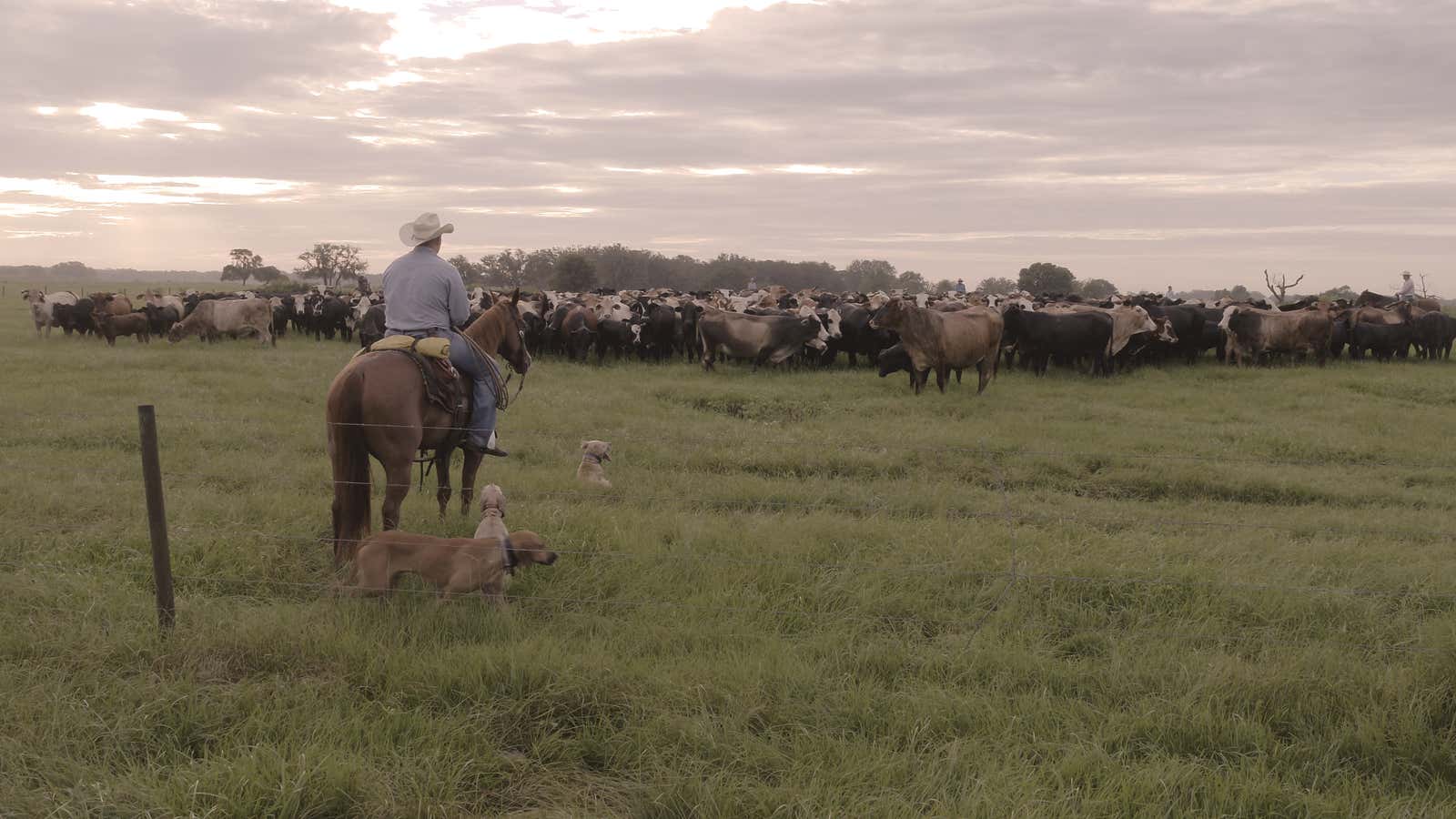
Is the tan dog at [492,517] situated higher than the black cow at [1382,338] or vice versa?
the black cow at [1382,338]

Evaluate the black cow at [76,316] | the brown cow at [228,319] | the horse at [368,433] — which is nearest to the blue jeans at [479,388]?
the horse at [368,433]

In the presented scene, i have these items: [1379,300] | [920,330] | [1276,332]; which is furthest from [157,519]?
[1379,300]

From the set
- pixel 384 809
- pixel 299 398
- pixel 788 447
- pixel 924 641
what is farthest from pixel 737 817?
pixel 299 398

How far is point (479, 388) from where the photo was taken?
7.32m

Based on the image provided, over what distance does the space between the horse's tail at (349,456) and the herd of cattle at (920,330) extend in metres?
11.7

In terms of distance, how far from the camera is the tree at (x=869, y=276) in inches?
3982

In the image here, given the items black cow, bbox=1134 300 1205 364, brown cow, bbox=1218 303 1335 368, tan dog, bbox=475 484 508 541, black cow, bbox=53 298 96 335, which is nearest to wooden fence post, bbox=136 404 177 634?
tan dog, bbox=475 484 508 541

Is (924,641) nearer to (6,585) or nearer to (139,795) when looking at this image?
(139,795)

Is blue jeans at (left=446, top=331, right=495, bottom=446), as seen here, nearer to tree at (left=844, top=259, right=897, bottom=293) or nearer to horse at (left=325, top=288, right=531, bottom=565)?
horse at (left=325, top=288, right=531, bottom=565)

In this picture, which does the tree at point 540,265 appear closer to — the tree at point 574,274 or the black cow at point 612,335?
the tree at point 574,274

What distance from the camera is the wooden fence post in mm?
4633

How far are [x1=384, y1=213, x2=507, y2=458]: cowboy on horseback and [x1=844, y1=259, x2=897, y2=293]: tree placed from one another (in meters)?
91.3

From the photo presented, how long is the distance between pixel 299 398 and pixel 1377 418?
15168mm

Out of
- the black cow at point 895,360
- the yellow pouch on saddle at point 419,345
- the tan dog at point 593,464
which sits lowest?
the tan dog at point 593,464
